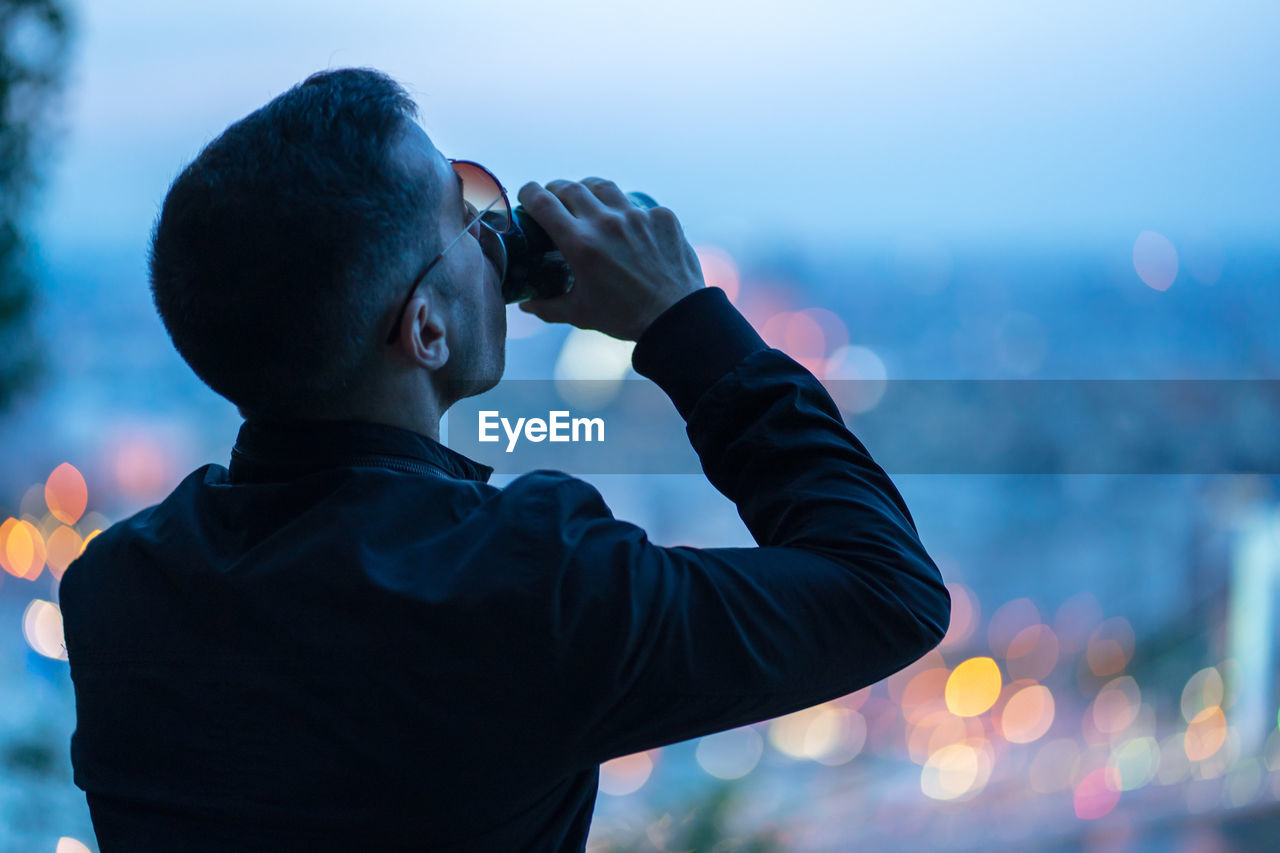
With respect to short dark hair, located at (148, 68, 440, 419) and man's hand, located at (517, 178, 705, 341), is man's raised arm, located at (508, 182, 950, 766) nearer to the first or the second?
man's hand, located at (517, 178, 705, 341)

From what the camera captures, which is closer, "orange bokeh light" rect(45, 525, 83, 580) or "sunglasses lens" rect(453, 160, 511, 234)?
"sunglasses lens" rect(453, 160, 511, 234)

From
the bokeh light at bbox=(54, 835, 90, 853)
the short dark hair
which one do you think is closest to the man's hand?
the short dark hair

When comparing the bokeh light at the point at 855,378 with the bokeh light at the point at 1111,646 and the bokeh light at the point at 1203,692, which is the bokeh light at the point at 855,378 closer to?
the bokeh light at the point at 1111,646

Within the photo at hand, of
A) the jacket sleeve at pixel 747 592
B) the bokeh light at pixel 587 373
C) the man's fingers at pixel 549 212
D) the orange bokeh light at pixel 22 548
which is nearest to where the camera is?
the jacket sleeve at pixel 747 592

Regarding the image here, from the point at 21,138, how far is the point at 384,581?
120 centimetres

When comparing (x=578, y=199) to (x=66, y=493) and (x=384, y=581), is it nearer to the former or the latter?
(x=384, y=581)

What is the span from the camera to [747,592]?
0.53 metres

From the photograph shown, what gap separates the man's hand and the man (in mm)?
73

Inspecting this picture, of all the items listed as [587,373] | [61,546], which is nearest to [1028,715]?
[587,373]

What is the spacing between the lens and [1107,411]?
1.25 m

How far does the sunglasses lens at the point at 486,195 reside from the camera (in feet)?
2.23

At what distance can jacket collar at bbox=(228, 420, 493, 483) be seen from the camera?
58 centimetres

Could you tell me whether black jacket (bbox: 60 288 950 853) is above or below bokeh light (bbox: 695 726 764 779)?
above

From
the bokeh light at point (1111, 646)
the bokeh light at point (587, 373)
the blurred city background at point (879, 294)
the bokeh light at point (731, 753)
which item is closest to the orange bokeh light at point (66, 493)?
the blurred city background at point (879, 294)
